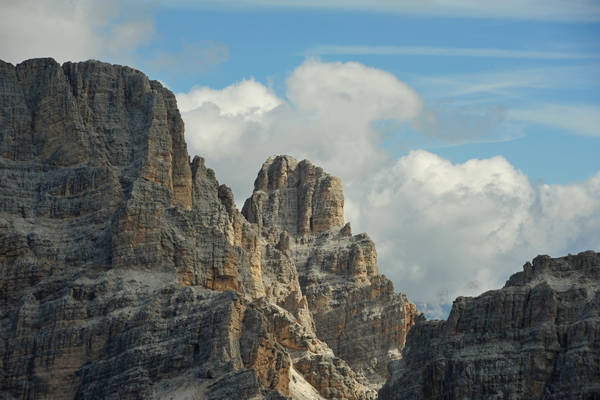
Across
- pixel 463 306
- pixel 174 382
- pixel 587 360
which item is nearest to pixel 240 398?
pixel 174 382

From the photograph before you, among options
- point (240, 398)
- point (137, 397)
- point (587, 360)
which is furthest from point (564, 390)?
point (137, 397)

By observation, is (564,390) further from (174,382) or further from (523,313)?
(174,382)

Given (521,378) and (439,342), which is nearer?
(521,378)

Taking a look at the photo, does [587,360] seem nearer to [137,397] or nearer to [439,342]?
[439,342]

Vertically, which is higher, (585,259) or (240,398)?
(585,259)

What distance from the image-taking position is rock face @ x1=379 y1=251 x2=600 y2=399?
582ft

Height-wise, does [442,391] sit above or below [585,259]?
below

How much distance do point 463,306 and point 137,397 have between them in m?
35.9

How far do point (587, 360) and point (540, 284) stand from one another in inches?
517

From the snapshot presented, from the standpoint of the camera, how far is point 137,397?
19925 centimetres

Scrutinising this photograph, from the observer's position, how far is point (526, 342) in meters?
183

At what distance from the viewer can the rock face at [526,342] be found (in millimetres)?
177250

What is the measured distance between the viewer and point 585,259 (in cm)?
19212

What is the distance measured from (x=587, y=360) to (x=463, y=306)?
19.1m
